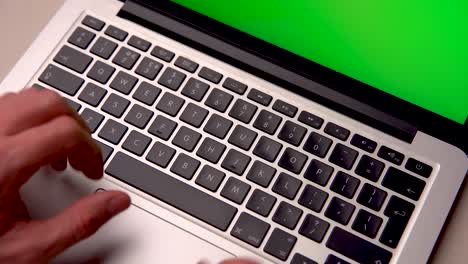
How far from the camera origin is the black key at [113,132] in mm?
597

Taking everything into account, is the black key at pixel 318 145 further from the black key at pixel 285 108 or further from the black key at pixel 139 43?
the black key at pixel 139 43

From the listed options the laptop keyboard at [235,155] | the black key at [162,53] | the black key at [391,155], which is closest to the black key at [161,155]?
the laptop keyboard at [235,155]

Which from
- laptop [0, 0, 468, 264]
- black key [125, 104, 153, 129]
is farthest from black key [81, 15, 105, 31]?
black key [125, 104, 153, 129]

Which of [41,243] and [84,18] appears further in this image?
[84,18]

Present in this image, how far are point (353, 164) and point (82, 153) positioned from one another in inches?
10.0

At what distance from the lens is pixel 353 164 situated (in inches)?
23.2

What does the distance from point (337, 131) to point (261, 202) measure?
0.11 metres

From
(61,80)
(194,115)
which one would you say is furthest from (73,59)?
(194,115)

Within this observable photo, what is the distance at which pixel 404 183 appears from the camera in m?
0.58

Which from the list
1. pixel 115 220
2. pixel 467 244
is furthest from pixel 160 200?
pixel 467 244

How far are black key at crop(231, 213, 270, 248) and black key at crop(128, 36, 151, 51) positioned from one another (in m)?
0.21

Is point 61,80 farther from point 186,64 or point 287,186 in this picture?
point 287,186

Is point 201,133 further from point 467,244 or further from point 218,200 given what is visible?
point 467,244

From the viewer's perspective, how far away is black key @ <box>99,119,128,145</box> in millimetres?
597
